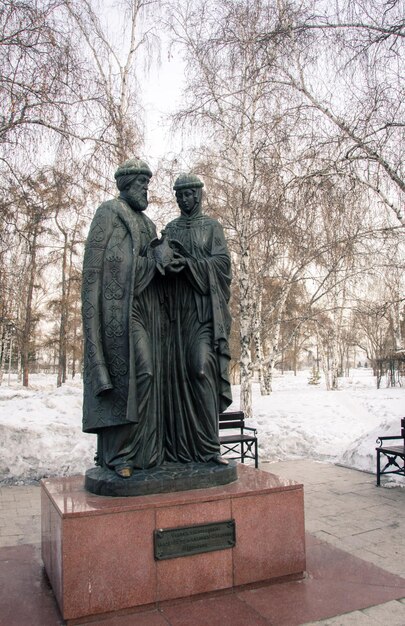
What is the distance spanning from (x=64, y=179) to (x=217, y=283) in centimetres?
643

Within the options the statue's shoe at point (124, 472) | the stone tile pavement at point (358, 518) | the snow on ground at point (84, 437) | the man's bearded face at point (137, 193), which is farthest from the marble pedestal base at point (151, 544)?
the snow on ground at point (84, 437)

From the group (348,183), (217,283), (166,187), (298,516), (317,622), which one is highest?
(166,187)

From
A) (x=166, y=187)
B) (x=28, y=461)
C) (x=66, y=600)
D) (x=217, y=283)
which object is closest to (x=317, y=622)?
(x=66, y=600)

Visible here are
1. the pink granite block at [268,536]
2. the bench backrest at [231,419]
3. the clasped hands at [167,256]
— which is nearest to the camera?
the pink granite block at [268,536]

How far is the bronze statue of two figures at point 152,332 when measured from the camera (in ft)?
12.9

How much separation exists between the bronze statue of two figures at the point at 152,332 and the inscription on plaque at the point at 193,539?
1.67 feet

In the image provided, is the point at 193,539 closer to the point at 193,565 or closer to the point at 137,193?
the point at 193,565

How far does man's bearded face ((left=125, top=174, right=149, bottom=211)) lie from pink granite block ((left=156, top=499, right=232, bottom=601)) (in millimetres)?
2223

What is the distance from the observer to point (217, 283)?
431 cm

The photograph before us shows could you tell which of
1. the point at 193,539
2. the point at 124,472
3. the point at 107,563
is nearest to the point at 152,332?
the point at 124,472

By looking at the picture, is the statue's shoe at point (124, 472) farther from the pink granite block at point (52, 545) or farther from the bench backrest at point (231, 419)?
the bench backrest at point (231, 419)

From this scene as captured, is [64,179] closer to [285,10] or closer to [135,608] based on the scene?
[285,10]

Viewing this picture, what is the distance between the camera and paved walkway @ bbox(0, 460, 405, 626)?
357 cm

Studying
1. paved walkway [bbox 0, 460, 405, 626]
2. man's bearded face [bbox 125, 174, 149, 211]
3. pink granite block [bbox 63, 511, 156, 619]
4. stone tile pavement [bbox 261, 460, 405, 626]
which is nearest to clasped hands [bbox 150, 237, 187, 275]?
man's bearded face [bbox 125, 174, 149, 211]
